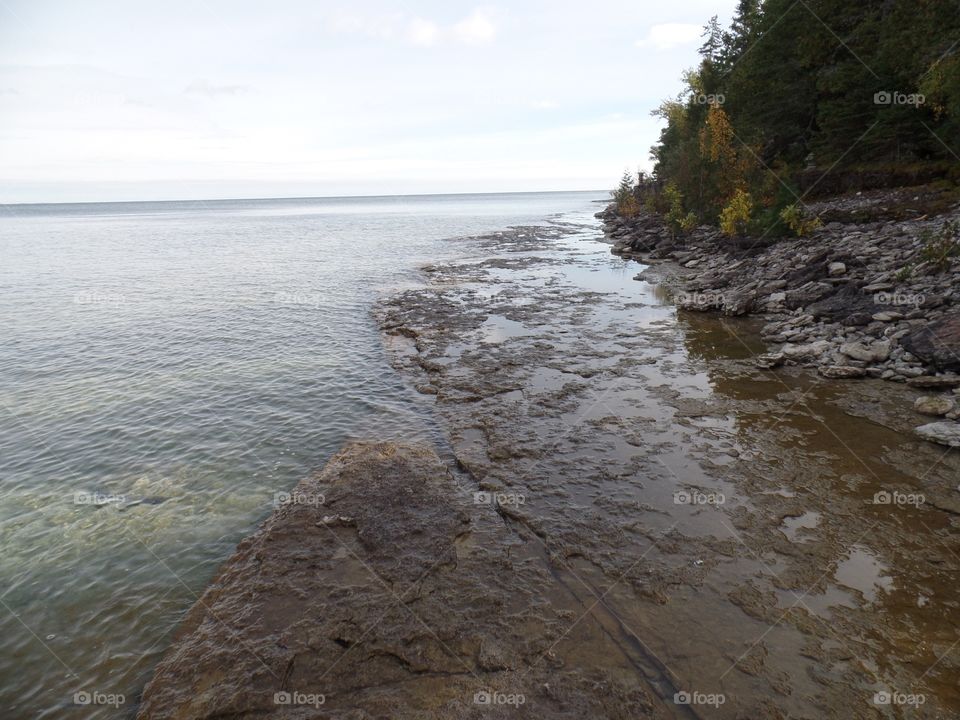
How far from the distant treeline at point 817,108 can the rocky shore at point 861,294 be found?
11.2ft

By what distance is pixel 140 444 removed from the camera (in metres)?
14.2

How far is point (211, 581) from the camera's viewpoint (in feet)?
29.8

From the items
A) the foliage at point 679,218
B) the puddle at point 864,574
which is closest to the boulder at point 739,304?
the puddle at point 864,574

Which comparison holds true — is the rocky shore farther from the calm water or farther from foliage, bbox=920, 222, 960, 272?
the calm water

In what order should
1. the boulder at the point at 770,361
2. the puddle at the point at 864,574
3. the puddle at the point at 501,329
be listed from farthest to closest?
the puddle at the point at 501,329
the boulder at the point at 770,361
the puddle at the point at 864,574

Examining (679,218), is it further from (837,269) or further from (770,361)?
(770,361)

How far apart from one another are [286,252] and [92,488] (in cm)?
5720

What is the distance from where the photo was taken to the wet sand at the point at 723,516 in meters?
6.79

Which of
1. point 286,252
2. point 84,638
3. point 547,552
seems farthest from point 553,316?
point 286,252

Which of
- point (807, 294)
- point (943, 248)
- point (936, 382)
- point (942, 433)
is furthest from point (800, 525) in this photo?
point (943, 248)

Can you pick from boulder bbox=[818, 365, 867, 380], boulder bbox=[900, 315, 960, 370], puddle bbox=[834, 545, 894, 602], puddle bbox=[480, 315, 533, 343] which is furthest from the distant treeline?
puddle bbox=[834, 545, 894, 602]

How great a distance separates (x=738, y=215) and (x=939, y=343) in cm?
2451

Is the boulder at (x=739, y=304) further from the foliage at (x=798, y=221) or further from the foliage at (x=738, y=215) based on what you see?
the foliage at (x=738, y=215)

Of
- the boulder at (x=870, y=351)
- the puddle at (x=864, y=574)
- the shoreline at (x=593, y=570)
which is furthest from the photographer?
the boulder at (x=870, y=351)
